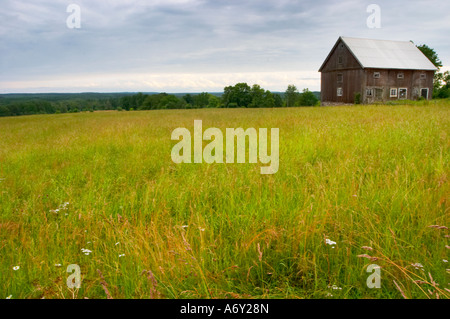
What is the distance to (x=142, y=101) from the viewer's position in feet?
208

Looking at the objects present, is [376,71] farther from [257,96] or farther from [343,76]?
[257,96]

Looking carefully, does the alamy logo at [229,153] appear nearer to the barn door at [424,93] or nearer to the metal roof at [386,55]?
the metal roof at [386,55]

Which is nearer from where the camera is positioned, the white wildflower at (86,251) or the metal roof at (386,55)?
the white wildflower at (86,251)

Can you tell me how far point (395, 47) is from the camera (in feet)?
115

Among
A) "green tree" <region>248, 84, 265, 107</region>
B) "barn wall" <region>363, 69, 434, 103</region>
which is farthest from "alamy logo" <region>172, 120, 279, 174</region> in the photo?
"green tree" <region>248, 84, 265, 107</region>

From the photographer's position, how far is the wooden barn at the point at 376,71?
31758 mm

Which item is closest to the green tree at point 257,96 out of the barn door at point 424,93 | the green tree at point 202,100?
the green tree at point 202,100

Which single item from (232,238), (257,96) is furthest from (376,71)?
(257,96)

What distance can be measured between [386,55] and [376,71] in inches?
130

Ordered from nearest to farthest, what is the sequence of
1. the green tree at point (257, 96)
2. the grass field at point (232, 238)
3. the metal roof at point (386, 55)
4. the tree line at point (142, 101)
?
1. the grass field at point (232, 238)
2. the metal roof at point (386, 55)
3. the tree line at point (142, 101)
4. the green tree at point (257, 96)

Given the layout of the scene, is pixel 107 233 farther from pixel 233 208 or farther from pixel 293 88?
pixel 293 88

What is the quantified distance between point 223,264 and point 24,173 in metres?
5.28

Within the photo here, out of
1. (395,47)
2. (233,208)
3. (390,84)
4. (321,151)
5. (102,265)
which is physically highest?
(395,47)
